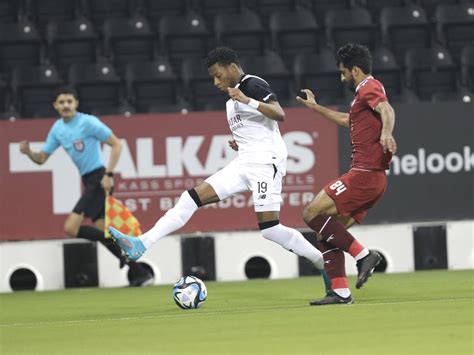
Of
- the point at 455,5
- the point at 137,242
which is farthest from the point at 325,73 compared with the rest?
the point at 137,242

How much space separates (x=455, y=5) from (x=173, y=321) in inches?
397

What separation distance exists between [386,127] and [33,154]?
15.2ft

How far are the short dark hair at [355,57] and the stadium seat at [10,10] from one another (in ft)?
29.4

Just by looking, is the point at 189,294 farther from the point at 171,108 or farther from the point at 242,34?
the point at 242,34

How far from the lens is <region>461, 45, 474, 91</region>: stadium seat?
15797mm

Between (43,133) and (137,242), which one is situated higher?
(43,133)

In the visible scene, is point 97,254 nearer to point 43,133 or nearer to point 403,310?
point 43,133

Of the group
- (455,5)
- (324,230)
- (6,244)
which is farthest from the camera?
(455,5)

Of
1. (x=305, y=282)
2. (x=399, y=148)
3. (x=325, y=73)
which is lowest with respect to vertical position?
(x=305, y=282)

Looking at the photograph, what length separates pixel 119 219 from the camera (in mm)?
12133

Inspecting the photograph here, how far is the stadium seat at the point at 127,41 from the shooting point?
16.2m

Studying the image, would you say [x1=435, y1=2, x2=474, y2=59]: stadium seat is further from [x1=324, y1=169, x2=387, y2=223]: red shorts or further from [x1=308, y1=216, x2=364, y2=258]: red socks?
[x1=308, y1=216, x2=364, y2=258]: red socks

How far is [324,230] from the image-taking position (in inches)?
346

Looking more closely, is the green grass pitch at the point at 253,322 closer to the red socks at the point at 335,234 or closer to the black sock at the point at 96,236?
the red socks at the point at 335,234
